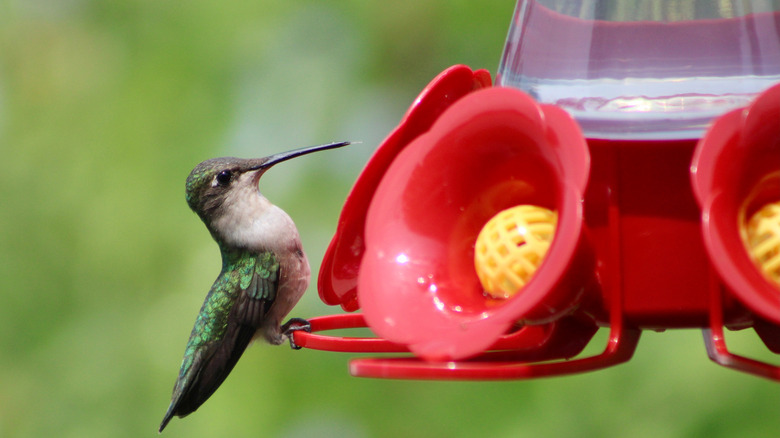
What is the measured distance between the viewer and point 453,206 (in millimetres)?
2418

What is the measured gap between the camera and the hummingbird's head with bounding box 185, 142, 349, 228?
4.68 meters

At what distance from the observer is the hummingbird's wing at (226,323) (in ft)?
15.1

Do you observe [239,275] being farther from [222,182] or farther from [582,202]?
[582,202]

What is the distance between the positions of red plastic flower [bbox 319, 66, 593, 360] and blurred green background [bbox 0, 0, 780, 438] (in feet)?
9.24

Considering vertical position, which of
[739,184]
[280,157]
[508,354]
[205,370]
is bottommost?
[205,370]

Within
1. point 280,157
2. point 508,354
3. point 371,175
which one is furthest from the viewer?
point 280,157

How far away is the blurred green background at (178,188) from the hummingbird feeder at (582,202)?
2778 mm

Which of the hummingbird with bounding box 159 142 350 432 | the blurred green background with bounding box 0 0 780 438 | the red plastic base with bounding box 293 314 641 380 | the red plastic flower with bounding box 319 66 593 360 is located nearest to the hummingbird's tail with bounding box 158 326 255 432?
the hummingbird with bounding box 159 142 350 432

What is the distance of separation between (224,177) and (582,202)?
300cm

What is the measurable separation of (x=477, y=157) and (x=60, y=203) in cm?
435

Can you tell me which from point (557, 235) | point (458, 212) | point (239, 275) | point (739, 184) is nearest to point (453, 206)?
point (458, 212)

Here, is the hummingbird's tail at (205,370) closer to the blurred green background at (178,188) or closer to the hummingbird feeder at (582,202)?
the blurred green background at (178,188)

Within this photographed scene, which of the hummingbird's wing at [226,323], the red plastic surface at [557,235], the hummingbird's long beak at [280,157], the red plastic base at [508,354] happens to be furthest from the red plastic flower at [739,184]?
the hummingbird's wing at [226,323]

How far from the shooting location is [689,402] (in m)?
4.56
